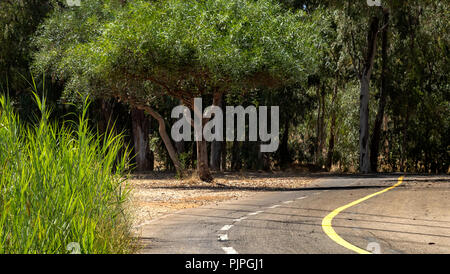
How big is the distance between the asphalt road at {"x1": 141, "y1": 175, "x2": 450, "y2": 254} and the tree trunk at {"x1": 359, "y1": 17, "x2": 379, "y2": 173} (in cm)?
2051

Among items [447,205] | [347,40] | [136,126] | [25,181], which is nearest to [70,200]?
[25,181]

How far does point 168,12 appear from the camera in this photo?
23.4 meters

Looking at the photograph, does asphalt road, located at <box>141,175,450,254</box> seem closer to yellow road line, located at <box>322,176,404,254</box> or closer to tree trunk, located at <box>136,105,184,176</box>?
yellow road line, located at <box>322,176,404,254</box>

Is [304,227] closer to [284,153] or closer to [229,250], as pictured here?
[229,250]

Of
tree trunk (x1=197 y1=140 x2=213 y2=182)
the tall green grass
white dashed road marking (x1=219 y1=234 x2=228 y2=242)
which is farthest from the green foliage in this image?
the tall green grass

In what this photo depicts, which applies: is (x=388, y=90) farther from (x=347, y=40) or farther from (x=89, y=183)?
(x=89, y=183)

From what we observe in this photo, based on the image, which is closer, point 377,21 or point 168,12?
point 168,12

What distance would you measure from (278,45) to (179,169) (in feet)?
25.6

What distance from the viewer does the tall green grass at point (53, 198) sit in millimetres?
6859

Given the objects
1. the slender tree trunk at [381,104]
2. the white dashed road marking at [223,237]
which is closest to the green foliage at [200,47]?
the white dashed road marking at [223,237]

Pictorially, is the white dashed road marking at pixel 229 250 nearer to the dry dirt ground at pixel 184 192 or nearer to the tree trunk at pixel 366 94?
the dry dirt ground at pixel 184 192

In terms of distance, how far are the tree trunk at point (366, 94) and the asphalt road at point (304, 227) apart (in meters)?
20.5

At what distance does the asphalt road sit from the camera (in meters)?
8.77

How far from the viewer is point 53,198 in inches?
287
